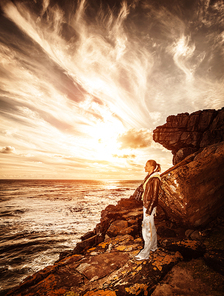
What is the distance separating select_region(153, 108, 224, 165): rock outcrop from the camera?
2012cm

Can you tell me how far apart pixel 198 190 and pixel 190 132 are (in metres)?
20.9

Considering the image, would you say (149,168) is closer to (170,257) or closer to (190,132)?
(170,257)

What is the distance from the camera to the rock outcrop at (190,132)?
66.0 feet

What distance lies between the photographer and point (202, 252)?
414 centimetres

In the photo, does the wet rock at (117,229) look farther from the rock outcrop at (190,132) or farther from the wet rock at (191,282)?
the rock outcrop at (190,132)

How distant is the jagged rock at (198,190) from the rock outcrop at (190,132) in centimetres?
1500

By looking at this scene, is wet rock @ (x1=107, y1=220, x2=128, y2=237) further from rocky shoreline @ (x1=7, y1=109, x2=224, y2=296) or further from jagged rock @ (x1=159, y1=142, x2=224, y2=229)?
jagged rock @ (x1=159, y1=142, x2=224, y2=229)

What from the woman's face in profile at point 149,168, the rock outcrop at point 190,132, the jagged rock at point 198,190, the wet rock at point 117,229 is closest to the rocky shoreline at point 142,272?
the jagged rock at point 198,190

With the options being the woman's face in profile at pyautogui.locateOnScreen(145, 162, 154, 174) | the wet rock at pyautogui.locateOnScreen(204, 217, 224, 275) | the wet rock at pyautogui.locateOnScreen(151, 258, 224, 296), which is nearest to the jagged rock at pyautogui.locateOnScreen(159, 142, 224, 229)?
the wet rock at pyautogui.locateOnScreen(204, 217, 224, 275)

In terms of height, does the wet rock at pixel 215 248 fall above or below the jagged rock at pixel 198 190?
below

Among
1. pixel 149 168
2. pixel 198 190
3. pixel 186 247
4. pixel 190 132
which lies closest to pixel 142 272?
pixel 186 247

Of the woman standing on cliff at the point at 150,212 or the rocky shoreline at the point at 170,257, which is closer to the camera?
the rocky shoreline at the point at 170,257

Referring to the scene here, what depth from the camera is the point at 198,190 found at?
6.04 metres

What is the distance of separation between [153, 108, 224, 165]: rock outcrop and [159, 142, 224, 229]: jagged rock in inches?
590
